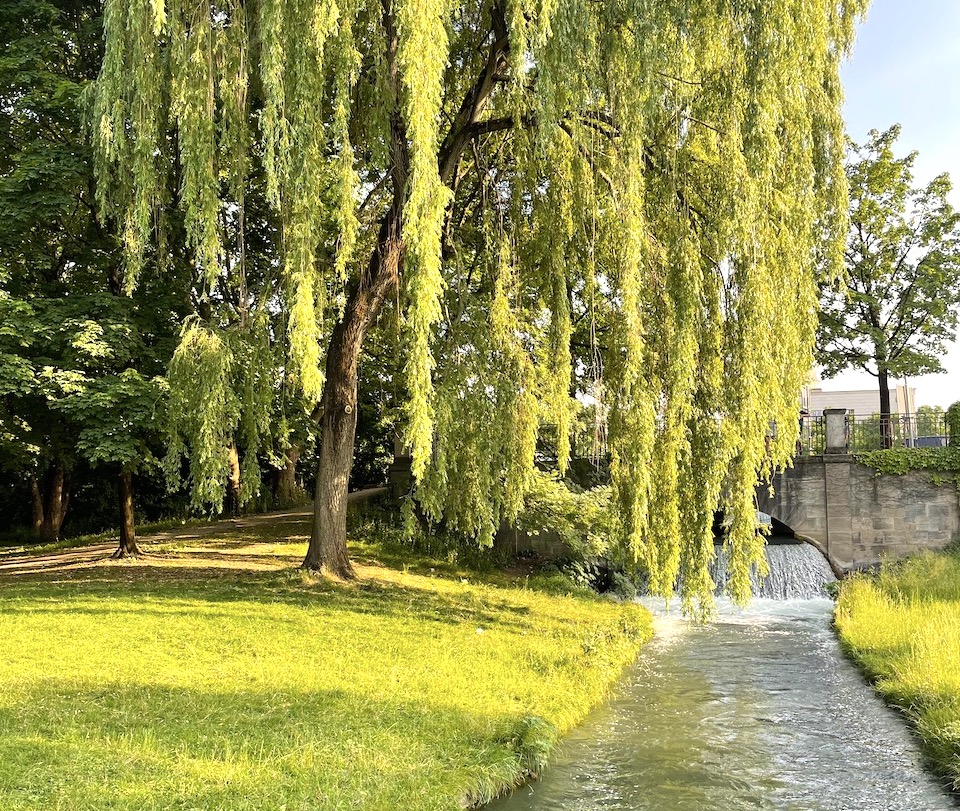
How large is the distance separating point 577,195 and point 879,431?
13.4 meters

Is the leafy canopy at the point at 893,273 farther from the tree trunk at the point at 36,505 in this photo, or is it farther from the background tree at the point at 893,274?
the tree trunk at the point at 36,505

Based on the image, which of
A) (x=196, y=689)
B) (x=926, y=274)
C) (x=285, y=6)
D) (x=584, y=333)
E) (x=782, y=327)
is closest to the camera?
(x=196, y=689)

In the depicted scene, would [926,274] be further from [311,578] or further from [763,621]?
[311,578]

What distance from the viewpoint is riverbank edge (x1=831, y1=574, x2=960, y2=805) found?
6020 millimetres

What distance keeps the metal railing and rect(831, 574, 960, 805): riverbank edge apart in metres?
8.24

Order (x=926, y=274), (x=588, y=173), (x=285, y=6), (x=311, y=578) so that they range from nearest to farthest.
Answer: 1. (x=285, y=6)
2. (x=588, y=173)
3. (x=311, y=578)
4. (x=926, y=274)

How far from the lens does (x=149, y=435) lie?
12.0 meters

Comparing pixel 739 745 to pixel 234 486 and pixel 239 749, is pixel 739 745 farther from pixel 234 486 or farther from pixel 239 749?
pixel 234 486

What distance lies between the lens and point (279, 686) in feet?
22.1

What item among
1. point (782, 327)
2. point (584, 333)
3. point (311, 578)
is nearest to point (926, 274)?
point (584, 333)

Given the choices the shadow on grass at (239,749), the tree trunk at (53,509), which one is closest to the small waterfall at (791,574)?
the shadow on grass at (239,749)

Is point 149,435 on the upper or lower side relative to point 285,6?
lower

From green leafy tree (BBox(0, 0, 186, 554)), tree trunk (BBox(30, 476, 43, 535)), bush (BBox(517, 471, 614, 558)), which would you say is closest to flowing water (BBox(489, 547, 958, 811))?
bush (BBox(517, 471, 614, 558))

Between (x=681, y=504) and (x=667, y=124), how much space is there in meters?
4.11
